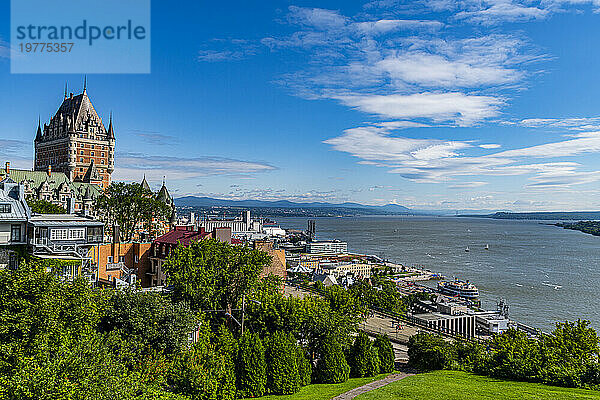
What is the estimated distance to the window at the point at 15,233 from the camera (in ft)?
88.8

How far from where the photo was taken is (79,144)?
309ft

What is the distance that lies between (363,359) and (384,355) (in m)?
1.57

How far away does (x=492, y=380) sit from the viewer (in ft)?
76.1

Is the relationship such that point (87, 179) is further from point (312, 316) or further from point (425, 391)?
point (425, 391)

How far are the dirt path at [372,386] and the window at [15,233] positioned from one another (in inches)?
779

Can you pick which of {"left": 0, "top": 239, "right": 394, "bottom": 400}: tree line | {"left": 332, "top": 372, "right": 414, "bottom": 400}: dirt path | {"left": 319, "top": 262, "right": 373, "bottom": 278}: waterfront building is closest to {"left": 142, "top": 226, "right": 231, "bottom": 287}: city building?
{"left": 0, "top": 239, "right": 394, "bottom": 400}: tree line

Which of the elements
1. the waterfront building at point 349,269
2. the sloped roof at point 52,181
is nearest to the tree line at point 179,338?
the sloped roof at point 52,181

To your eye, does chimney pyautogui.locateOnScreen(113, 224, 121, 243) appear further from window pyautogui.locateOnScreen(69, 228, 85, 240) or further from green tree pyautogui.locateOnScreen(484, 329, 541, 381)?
green tree pyautogui.locateOnScreen(484, 329, 541, 381)

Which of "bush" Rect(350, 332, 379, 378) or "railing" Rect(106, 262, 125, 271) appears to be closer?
"bush" Rect(350, 332, 379, 378)

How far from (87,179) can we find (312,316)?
76.7 meters

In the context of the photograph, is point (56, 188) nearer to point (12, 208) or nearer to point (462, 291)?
point (12, 208)

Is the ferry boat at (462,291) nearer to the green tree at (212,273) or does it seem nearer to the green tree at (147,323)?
the green tree at (212,273)

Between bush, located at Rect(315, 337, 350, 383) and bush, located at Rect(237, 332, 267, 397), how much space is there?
3.90 metres

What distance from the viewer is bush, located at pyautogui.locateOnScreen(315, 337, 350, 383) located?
2497cm
